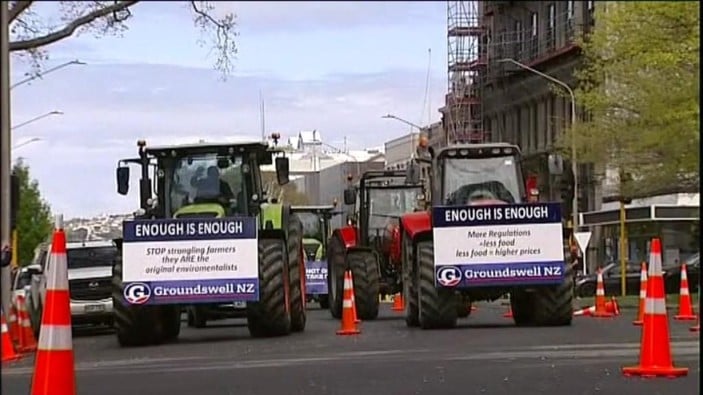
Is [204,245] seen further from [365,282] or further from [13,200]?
[13,200]

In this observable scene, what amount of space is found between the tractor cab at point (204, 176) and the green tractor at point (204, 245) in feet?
0.04

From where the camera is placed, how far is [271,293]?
17.7 metres

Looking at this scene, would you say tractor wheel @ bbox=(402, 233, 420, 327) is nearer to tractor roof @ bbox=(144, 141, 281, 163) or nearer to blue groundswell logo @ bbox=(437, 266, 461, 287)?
blue groundswell logo @ bbox=(437, 266, 461, 287)

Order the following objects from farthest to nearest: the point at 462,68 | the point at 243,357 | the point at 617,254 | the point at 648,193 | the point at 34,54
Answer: the point at 617,254 → the point at 648,193 → the point at 34,54 → the point at 462,68 → the point at 243,357

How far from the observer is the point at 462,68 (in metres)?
18.8

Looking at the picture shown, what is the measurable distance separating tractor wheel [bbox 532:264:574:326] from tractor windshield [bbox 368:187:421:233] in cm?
666

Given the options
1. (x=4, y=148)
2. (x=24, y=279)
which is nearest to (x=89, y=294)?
(x=24, y=279)

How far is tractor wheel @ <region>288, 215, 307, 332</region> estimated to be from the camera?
1864 cm

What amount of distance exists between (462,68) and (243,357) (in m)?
Answer: 5.88

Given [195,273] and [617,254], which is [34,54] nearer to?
[195,273]

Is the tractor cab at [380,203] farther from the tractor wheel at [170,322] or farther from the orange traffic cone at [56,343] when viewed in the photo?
the orange traffic cone at [56,343]

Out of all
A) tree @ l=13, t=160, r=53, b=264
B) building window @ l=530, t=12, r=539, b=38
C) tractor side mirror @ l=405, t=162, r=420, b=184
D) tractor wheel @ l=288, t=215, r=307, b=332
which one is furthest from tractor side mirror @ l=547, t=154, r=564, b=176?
tree @ l=13, t=160, r=53, b=264

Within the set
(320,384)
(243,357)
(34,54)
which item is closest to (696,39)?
(34,54)

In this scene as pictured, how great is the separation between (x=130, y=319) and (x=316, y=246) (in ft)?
49.3
